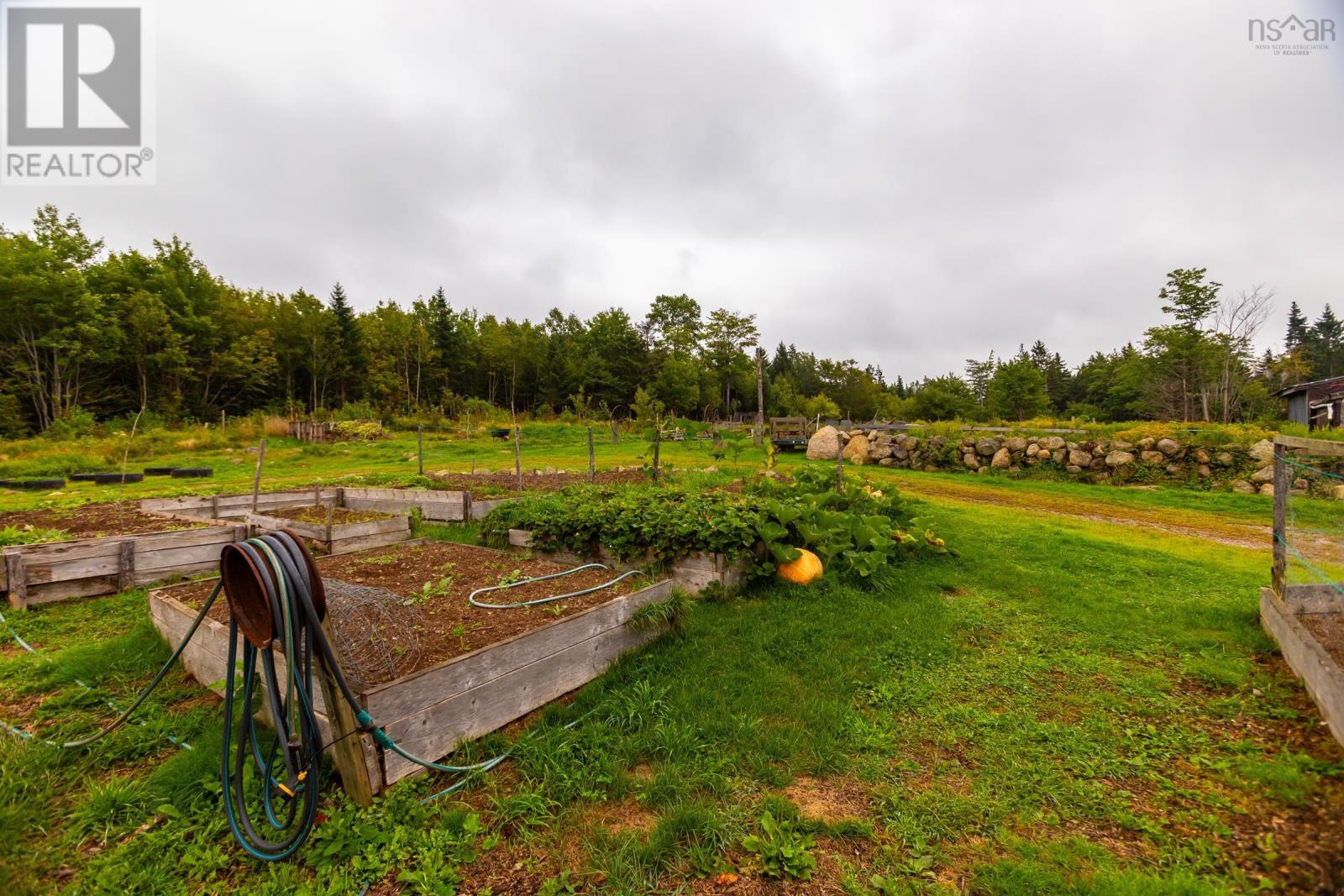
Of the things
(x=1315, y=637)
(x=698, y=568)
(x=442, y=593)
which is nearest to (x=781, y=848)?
(x=698, y=568)

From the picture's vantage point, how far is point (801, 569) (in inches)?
187

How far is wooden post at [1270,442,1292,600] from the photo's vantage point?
3.61m

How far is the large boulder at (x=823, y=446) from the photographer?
15970mm

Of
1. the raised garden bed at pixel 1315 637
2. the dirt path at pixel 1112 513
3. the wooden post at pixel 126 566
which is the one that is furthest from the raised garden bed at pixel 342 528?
the dirt path at pixel 1112 513

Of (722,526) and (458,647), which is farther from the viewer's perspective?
(722,526)

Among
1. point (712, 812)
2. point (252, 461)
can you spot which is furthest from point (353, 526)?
point (252, 461)

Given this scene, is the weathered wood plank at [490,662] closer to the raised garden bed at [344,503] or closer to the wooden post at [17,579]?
the raised garden bed at [344,503]

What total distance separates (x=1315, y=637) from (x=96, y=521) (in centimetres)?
1170

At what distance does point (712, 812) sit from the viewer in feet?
7.14

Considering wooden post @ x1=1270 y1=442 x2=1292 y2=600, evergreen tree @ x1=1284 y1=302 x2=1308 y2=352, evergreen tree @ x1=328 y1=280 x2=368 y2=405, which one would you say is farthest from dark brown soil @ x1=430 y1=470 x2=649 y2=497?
evergreen tree @ x1=1284 y1=302 x2=1308 y2=352

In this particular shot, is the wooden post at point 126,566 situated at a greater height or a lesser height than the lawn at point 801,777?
greater

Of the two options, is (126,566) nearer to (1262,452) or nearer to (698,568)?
(698,568)

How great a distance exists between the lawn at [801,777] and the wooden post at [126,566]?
659mm

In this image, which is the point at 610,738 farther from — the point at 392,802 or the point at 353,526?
the point at 353,526
